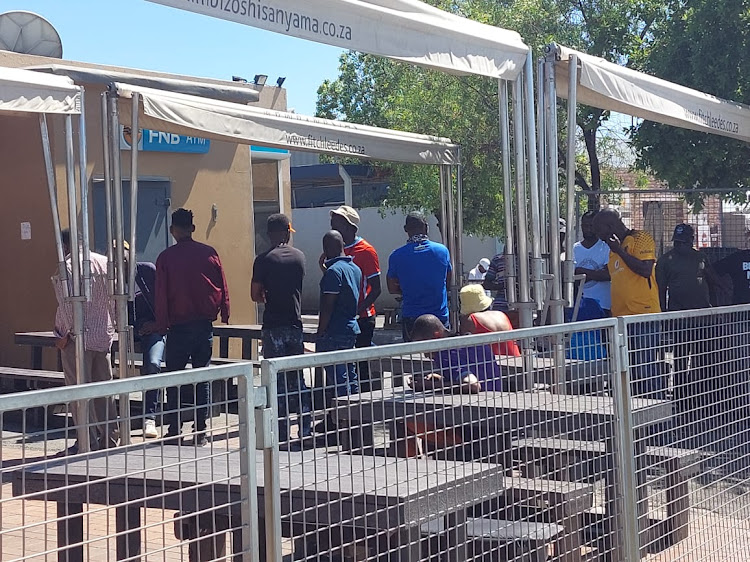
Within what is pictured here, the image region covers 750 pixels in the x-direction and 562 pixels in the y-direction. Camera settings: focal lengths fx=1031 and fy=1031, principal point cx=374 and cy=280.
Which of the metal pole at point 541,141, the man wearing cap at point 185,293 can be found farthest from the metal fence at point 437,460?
the man wearing cap at point 185,293

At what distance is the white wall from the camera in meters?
29.5

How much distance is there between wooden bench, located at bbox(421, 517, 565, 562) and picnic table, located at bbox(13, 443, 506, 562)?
0.07 m

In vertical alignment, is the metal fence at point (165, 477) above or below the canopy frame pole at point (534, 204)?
below

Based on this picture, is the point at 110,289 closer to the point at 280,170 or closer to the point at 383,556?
the point at 383,556

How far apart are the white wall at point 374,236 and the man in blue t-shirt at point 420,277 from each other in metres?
20.3

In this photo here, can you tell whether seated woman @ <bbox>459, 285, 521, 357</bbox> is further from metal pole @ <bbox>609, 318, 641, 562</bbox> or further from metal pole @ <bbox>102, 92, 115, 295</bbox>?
metal pole @ <bbox>102, 92, 115, 295</bbox>

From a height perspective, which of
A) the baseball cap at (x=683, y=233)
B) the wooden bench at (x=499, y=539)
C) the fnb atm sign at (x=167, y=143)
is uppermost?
the fnb atm sign at (x=167, y=143)

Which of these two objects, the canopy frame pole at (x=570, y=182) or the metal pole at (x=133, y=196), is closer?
the canopy frame pole at (x=570, y=182)

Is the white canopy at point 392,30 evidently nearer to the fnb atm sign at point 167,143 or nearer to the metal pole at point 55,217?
the metal pole at point 55,217

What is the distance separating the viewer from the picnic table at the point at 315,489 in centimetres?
291

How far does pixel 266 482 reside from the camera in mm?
2785

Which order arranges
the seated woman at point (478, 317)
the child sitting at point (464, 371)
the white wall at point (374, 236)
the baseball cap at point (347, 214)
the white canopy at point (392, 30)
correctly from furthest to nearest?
1. the white wall at point (374, 236)
2. the baseball cap at point (347, 214)
3. the seated woman at point (478, 317)
4. the white canopy at point (392, 30)
5. the child sitting at point (464, 371)

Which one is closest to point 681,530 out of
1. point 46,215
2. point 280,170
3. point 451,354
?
point 451,354

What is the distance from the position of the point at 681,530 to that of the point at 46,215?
9.50 meters
